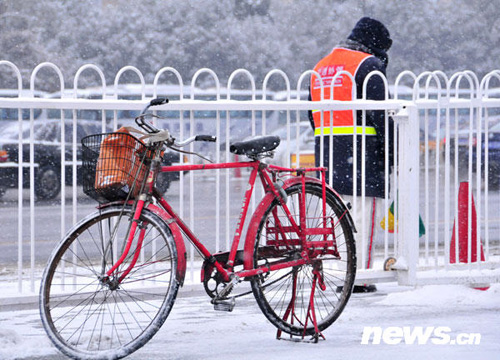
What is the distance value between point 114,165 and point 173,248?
52 cm

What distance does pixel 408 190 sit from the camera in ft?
20.9

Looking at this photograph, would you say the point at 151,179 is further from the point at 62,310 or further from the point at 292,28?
the point at 292,28

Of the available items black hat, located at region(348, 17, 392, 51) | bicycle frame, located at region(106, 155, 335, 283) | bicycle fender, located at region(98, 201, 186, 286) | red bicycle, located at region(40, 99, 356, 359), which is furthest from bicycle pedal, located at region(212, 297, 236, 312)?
black hat, located at region(348, 17, 392, 51)

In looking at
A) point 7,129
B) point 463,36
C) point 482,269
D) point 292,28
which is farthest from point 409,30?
point 482,269

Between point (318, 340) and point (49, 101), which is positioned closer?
point (318, 340)

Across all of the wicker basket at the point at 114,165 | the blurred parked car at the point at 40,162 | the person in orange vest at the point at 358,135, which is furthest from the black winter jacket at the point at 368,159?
the blurred parked car at the point at 40,162

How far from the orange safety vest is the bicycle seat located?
5.11ft

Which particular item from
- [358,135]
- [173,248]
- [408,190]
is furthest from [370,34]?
[173,248]

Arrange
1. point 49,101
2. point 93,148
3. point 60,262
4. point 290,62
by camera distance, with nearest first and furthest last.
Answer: point 93,148 < point 60,262 < point 49,101 < point 290,62

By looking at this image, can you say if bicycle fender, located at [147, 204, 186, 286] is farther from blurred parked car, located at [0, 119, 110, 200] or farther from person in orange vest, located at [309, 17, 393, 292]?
blurred parked car, located at [0, 119, 110, 200]

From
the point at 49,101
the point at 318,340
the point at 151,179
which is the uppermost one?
the point at 49,101

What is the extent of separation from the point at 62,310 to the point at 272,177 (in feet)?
4.66

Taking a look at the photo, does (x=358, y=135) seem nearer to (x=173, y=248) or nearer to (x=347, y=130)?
(x=347, y=130)

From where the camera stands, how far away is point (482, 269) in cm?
A: 694
